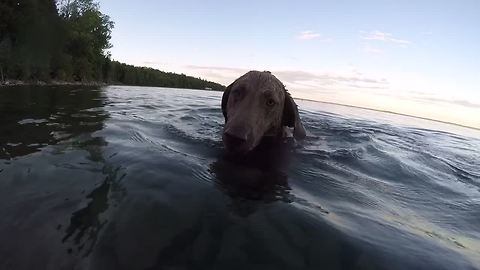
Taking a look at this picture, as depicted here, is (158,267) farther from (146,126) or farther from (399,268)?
(146,126)

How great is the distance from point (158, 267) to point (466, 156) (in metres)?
9.83

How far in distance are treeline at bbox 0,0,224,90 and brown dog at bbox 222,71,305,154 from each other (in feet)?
113

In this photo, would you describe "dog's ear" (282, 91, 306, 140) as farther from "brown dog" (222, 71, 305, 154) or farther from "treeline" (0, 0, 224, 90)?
"treeline" (0, 0, 224, 90)

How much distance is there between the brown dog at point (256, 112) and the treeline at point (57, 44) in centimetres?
3435

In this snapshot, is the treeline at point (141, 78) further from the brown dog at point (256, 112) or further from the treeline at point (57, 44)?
the brown dog at point (256, 112)

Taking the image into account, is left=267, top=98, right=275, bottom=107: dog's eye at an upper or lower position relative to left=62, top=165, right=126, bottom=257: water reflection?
upper

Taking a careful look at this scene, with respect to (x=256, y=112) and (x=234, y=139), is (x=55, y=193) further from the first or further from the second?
(x=256, y=112)

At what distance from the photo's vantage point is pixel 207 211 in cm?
303

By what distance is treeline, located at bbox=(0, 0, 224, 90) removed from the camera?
120 feet

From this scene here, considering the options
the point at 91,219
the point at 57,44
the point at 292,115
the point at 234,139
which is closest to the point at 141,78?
the point at 57,44

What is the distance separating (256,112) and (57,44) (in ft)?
118

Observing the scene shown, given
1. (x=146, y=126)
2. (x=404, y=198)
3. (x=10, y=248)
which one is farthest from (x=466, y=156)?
(x=10, y=248)

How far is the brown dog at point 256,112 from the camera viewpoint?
449 cm

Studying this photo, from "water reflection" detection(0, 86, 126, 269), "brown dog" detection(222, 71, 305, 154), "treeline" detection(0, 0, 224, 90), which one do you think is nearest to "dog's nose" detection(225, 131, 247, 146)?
"brown dog" detection(222, 71, 305, 154)
